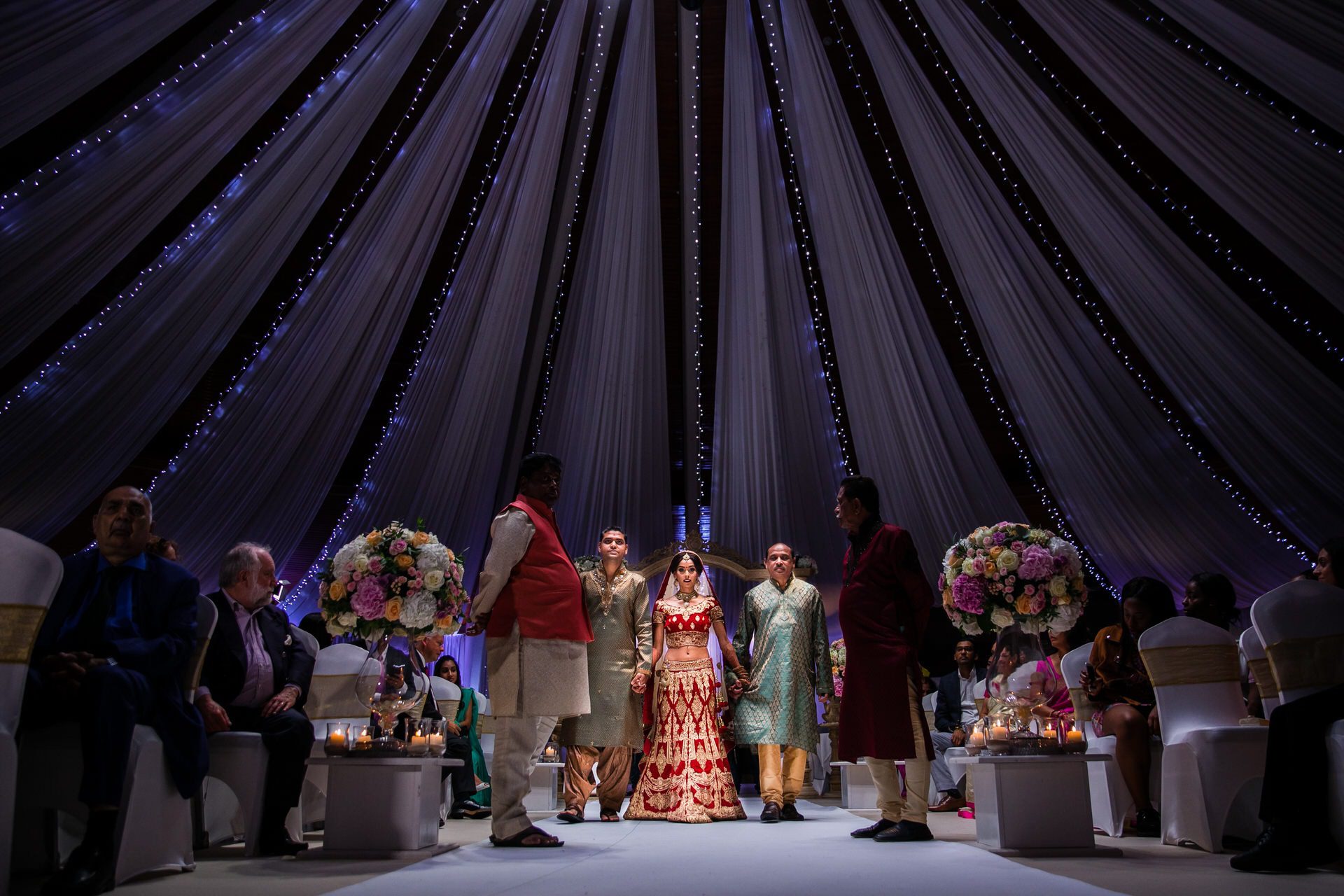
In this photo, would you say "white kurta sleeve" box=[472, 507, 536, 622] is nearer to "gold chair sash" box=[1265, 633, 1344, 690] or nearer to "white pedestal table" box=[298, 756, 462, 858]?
"white pedestal table" box=[298, 756, 462, 858]

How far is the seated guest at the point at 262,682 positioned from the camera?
3576 millimetres

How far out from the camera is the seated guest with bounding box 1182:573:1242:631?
4.77 metres

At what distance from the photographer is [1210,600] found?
480 centimetres

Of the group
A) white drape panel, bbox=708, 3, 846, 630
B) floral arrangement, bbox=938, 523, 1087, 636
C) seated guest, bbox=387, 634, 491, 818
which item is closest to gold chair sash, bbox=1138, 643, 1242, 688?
floral arrangement, bbox=938, 523, 1087, 636

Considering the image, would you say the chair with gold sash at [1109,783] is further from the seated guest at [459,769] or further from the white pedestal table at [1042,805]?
the seated guest at [459,769]

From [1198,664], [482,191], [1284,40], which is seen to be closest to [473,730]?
[482,191]

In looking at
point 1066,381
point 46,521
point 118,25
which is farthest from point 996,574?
point 46,521

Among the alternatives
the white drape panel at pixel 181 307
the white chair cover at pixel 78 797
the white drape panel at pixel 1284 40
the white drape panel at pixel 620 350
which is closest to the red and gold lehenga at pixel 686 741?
the white drape panel at pixel 620 350

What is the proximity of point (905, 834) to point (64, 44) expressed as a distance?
475 centimetres

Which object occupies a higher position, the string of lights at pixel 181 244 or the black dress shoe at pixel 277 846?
the string of lights at pixel 181 244

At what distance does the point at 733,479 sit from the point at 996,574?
501 centimetres

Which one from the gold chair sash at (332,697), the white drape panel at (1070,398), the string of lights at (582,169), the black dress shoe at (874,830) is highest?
the string of lights at (582,169)

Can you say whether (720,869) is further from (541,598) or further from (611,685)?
(611,685)

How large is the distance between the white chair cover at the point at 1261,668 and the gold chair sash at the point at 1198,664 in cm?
12
